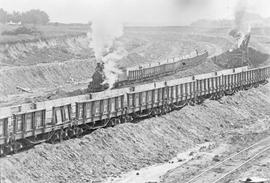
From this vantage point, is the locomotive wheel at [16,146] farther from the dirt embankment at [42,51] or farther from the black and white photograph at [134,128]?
the dirt embankment at [42,51]

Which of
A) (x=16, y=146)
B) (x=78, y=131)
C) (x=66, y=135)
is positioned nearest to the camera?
(x=16, y=146)

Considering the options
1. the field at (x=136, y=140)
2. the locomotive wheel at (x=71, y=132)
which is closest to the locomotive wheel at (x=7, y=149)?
the field at (x=136, y=140)

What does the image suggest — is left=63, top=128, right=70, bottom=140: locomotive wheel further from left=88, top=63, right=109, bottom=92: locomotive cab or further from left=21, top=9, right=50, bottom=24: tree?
left=21, top=9, right=50, bottom=24: tree

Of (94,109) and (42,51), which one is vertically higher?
(42,51)

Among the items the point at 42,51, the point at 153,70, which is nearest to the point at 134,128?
the point at 153,70

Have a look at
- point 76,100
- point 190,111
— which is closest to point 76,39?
point 190,111

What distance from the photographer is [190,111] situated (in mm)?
31484

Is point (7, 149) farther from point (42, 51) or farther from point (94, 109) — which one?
point (42, 51)

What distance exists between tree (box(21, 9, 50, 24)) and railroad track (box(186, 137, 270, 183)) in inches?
3871

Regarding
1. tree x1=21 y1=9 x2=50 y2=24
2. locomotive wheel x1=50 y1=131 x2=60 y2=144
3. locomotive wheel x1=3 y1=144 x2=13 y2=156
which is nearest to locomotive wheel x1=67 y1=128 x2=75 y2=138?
locomotive wheel x1=50 y1=131 x2=60 y2=144

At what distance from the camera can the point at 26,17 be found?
117 m

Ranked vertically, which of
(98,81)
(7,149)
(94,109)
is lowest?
(7,149)

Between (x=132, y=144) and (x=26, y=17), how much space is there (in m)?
98.8

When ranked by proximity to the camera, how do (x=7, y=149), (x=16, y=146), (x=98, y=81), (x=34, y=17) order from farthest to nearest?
(x=34, y=17) < (x=98, y=81) < (x=16, y=146) < (x=7, y=149)
